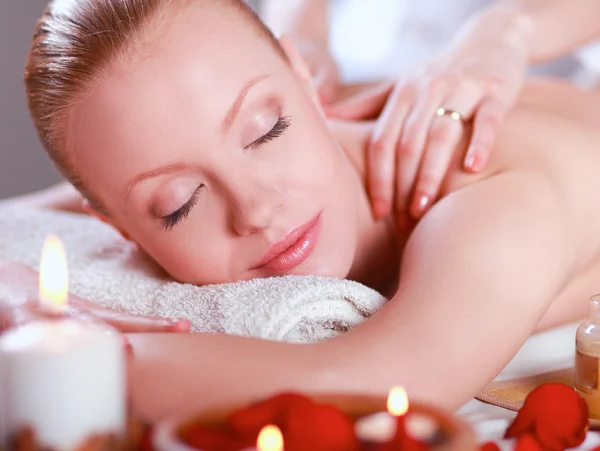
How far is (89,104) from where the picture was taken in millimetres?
1161

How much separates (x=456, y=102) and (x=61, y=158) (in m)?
0.68

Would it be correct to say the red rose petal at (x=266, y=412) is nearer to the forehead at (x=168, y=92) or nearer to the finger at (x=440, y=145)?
the forehead at (x=168, y=92)

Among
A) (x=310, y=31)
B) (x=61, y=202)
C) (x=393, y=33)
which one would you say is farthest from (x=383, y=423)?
(x=393, y=33)

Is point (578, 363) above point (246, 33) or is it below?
below

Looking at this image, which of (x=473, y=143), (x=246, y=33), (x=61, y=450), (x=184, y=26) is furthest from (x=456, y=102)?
(x=61, y=450)

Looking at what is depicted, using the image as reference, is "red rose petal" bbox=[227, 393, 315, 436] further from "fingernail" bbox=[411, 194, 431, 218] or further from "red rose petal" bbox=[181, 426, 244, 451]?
"fingernail" bbox=[411, 194, 431, 218]

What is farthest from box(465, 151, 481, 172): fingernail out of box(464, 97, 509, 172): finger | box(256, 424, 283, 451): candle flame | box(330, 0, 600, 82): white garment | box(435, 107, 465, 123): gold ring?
box(330, 0, 600, 82): white garment

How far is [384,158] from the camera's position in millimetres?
1350

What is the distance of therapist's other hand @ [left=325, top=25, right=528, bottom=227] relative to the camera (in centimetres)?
127

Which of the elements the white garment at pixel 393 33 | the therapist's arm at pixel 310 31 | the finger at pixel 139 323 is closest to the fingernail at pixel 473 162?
the finger at pixel 139 323

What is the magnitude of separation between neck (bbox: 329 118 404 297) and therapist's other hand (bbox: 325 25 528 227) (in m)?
0.02

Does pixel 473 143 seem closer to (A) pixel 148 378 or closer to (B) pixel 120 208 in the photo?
(B) pixel 120 208

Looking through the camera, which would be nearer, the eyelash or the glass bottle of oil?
the glass bottle of oil

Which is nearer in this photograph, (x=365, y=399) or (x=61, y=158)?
(x=365, y=399)
